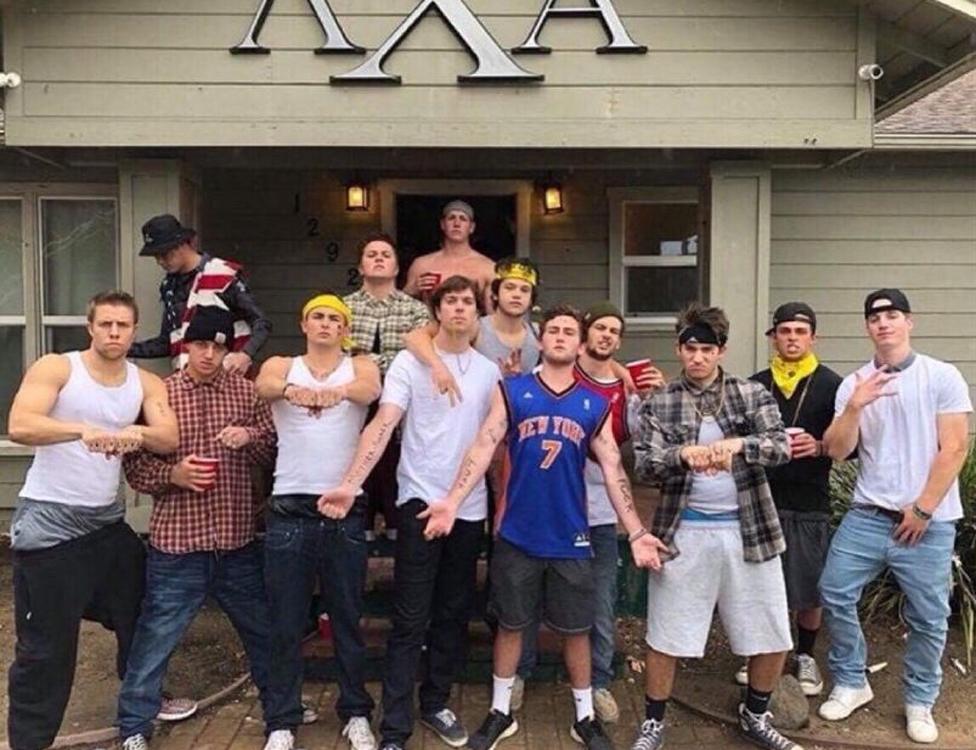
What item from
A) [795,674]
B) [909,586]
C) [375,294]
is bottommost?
[795,674]

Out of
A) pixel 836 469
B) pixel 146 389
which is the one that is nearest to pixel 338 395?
pixel 146 389

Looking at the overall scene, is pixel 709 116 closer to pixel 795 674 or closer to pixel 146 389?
pixel 795 674

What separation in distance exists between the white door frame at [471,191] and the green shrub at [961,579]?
3.22 meters

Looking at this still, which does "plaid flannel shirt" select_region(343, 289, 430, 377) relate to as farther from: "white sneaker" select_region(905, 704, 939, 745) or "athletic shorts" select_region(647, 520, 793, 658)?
"white sneaker" select_region(905, 704, 939, 745)

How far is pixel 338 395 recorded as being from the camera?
346cm

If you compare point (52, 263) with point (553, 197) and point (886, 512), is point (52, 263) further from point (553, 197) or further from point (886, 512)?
point (886, 512)

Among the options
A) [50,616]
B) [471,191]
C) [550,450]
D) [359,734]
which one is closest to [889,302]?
[550,450]

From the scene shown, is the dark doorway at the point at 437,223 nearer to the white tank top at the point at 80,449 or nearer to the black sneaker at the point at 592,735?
the white tank top at the point at 80,449

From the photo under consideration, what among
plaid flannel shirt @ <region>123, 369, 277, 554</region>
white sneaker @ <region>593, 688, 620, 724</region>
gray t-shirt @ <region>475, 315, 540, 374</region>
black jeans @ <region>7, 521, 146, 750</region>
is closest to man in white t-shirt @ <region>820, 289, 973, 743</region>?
white sneaker @ <region>593, 688, 620, 724</region>

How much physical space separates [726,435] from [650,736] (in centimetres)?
120

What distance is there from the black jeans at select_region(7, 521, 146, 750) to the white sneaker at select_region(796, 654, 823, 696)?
289 cm

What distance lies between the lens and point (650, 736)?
358 centimetres

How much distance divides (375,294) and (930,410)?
235cm

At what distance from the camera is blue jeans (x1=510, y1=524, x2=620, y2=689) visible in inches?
146
